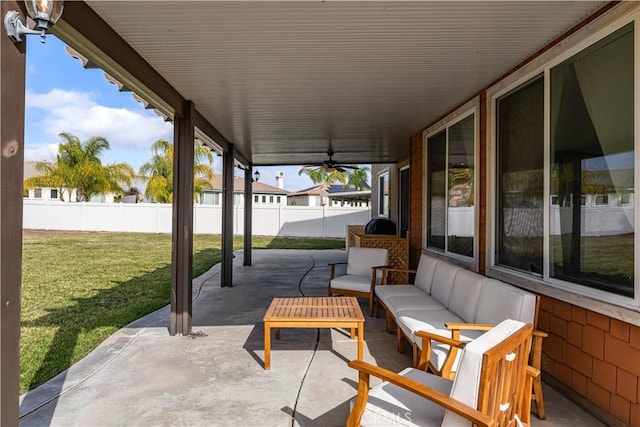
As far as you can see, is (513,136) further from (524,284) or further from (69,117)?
(69,117)

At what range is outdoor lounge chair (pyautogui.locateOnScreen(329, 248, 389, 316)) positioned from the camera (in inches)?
204

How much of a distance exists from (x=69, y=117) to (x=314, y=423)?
28.5 metres

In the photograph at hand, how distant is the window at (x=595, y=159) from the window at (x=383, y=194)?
8.01 metres

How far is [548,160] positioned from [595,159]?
18.7 inches

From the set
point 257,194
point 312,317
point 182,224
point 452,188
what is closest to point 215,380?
point 312,317

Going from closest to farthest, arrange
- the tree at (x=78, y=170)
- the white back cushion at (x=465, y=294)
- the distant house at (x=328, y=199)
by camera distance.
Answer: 1. the white back cushion at (x=465, y=294)
2. the tree at (x=78, y=170)
3. the distant house at (x=328, y=199)

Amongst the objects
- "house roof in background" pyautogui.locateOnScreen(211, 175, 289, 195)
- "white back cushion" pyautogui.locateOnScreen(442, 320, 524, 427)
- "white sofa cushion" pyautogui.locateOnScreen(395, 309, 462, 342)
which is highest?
"house roof in background" pyautogui.locateOnScreen(211, 175, 289, 195)

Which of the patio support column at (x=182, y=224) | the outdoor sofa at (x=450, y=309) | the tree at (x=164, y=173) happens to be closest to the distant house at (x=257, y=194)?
the tree at (x=164, y=173)

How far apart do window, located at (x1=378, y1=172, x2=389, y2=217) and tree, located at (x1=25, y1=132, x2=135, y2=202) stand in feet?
59.7

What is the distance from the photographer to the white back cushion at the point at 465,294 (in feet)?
10.8

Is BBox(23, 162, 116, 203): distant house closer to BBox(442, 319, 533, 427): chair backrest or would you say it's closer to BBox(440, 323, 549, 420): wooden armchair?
BBox(440, 323, 549, 420): wooden armchair

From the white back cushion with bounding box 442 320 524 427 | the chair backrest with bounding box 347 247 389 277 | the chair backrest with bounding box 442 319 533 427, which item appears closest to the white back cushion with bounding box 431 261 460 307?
the chair backrest with bounding box 347 247 389 277

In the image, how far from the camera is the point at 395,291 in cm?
451

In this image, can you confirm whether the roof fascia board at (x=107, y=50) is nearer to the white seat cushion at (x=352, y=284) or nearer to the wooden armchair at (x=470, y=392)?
the wooden armchair at (x=470, y=392)
